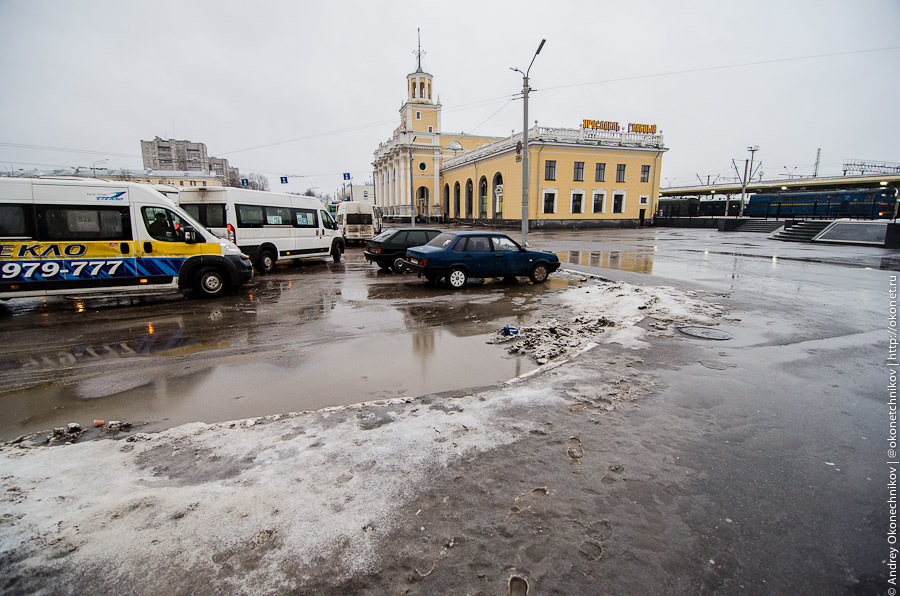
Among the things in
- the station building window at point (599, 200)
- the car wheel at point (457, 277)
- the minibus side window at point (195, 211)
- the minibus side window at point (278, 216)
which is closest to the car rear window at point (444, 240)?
the car wheel at point (457, 277)

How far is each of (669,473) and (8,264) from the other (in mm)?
11590

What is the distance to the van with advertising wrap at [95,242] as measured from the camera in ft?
26.9

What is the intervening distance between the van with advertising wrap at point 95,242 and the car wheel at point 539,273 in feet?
26.7

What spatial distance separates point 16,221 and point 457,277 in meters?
9.19

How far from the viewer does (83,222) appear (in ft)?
28.3

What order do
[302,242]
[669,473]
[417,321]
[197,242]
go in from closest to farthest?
[669,473] → [417,321] → [197,242] → [302,242]

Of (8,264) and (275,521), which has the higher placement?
(8,264)

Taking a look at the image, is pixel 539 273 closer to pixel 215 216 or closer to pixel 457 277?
pixel 457 277

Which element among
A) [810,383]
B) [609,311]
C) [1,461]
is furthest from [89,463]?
[609,311]

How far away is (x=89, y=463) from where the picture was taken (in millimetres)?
3268

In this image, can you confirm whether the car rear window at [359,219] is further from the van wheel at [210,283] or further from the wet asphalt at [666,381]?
the van wheel at [210,283]

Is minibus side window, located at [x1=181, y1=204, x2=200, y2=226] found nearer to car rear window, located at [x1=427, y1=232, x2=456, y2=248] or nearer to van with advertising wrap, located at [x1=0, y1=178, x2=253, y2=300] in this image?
van with advertising wrap, located at [x1=0, y1=178, x2=253, y2=300]

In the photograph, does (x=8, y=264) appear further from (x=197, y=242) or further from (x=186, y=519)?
(x=186, y=519)

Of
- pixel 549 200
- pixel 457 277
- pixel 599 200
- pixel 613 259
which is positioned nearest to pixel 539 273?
pixel 457 277
